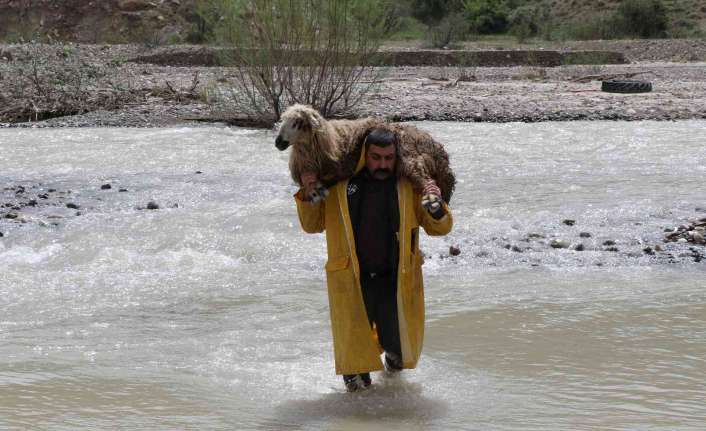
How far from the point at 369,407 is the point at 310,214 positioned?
93 cm

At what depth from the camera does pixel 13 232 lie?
9.63m

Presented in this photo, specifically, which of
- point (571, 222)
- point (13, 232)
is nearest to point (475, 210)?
point (571, 222)

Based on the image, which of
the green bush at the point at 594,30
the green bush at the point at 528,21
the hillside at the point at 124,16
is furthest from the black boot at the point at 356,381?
the hillside at the point at 124,16

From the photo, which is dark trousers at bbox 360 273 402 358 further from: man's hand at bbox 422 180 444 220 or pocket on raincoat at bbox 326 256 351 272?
man's hand at bbox 422 180 444 220

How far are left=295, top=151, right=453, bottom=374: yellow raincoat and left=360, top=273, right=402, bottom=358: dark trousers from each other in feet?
0.17

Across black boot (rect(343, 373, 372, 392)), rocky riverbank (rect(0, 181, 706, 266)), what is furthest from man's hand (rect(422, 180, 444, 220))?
rocky riverbank (rect(0, 181, 706, 266))

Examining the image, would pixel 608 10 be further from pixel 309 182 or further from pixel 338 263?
pixel 309 182

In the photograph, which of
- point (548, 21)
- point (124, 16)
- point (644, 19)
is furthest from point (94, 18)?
point (644, 19)

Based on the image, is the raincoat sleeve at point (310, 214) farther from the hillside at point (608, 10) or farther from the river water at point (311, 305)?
the hillside at point (608, 10)

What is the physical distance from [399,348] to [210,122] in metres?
12.5

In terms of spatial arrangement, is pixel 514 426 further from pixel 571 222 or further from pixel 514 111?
pixel 514 111

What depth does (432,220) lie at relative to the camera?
4660 millimetres

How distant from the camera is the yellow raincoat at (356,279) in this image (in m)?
4.75

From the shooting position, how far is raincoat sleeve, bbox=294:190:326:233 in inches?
187
